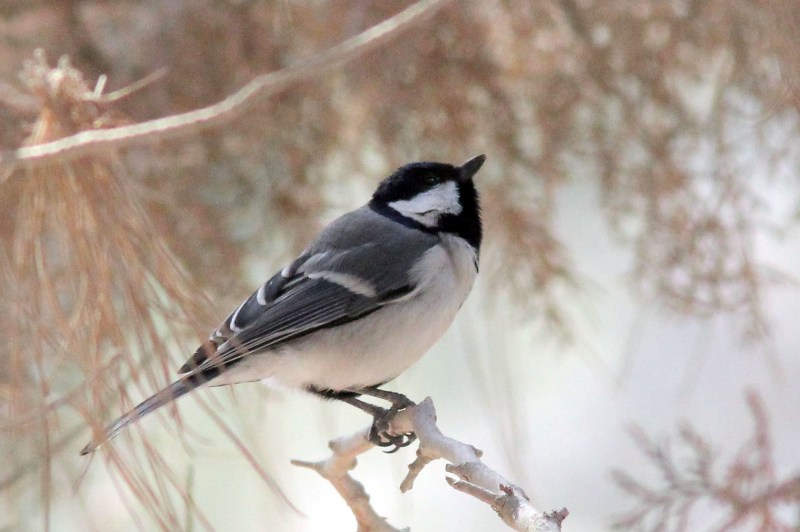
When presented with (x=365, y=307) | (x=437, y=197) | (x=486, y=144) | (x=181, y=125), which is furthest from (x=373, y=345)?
(x=181, y=125)

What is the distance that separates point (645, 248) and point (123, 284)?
0.96 m

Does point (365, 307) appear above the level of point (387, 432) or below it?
above

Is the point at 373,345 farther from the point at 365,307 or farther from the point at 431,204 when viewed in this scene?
the point at 431,204

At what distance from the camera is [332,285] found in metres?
1.38

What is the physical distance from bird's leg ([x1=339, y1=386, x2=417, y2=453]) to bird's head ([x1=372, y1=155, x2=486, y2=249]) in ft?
0.83

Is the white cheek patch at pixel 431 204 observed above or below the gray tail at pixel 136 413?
above

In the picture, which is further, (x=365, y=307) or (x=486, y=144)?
(x=486, y=144)

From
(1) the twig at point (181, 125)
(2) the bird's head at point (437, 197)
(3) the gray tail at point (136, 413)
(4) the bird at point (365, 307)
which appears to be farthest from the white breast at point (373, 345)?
(1) the twig at point (181, 125)

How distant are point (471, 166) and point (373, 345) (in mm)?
283

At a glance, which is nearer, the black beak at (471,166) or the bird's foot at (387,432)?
the bird's foot at (387,432)

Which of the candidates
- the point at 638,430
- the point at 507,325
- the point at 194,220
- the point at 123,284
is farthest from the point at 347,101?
the point at 123,284

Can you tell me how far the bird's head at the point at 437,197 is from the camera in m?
1.45

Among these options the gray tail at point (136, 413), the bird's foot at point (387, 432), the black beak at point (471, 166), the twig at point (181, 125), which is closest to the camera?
the twig at point (181, 125)

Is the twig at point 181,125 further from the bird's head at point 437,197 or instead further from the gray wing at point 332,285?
Answer: the bird's head at point 437,197
